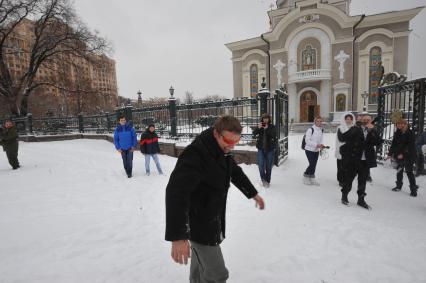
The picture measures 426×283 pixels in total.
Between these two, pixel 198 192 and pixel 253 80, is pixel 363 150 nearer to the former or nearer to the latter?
pixel 198 192

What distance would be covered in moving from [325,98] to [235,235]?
2542 centimetres

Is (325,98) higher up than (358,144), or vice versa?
(325,98)

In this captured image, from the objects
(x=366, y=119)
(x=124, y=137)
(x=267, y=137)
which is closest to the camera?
(x=366, y=119)

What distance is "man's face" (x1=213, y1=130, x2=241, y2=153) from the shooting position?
176 cm

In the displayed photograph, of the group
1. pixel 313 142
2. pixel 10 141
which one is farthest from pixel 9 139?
pixel 313 142

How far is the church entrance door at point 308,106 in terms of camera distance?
2603cm

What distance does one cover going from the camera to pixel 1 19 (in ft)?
58.0

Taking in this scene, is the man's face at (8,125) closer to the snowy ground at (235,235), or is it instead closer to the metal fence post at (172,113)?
the snowy ground at (235,235)

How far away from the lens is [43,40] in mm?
20094

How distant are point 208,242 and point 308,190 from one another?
4485 millimetres

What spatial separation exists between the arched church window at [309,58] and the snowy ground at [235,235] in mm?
22583

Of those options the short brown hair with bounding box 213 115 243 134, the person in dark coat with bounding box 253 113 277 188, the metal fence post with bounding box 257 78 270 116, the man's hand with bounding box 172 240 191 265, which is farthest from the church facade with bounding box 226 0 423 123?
the man's hand with bounding box 172 240 191 265

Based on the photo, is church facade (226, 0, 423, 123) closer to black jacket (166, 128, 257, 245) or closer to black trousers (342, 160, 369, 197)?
black trousers (342, 160, 369, 197)

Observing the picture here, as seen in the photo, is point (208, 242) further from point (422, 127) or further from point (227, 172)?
point (422, 127)
